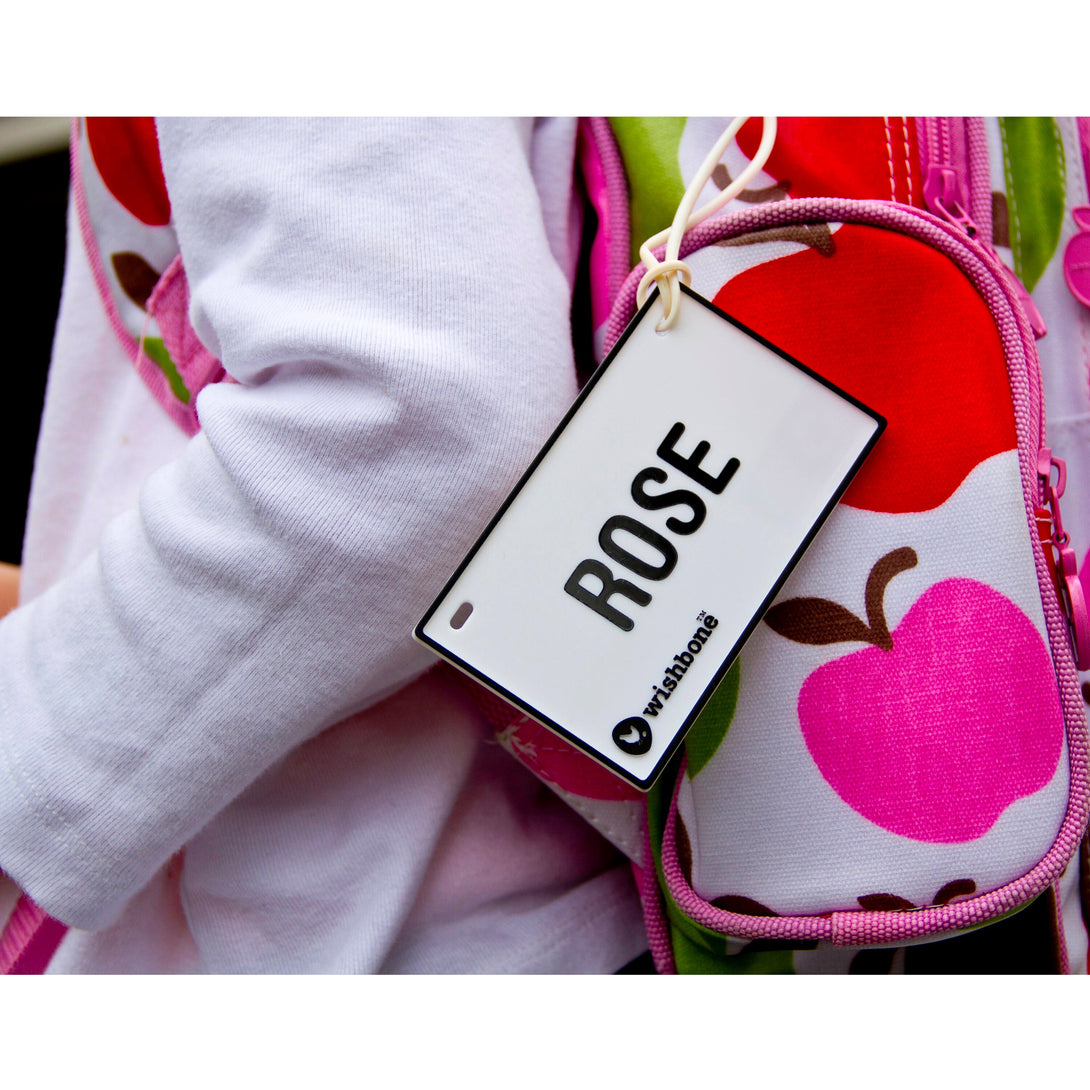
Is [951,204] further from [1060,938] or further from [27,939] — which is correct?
[27,939]

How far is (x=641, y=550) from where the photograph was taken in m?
0.40

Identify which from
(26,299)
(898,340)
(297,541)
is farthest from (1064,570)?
(26,299)

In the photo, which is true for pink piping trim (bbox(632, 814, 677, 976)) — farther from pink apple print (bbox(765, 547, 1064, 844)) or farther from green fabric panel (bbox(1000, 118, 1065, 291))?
green fabric panel (bbox(1000, 118, 1065, 291))

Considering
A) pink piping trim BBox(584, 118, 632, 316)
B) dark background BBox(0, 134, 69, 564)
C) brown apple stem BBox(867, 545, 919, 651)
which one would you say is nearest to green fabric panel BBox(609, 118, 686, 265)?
pink piping trim BBox(584, 118, 632, 316)

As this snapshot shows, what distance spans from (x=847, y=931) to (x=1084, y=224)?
1.41ft

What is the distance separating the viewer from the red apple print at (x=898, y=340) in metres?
0.42

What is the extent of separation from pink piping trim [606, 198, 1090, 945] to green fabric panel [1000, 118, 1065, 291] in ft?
0.31

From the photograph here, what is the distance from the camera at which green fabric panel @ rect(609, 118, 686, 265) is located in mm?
483

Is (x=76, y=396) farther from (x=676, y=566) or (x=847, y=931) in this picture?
(x=847, y=931)

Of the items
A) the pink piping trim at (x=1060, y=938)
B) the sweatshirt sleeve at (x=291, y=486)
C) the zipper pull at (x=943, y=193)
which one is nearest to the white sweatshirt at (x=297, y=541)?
the sweatshirt sleeve at (x=291, y=486)

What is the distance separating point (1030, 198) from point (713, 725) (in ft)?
1.21

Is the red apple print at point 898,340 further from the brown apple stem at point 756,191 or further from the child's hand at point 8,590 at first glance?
the child's hand at point 8,590

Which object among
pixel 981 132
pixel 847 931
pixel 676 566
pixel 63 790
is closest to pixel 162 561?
pixel 63 790

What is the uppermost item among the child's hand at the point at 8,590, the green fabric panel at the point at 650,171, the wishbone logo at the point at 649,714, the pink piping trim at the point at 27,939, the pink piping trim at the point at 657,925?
the green fabric panel at the point at 650,171
